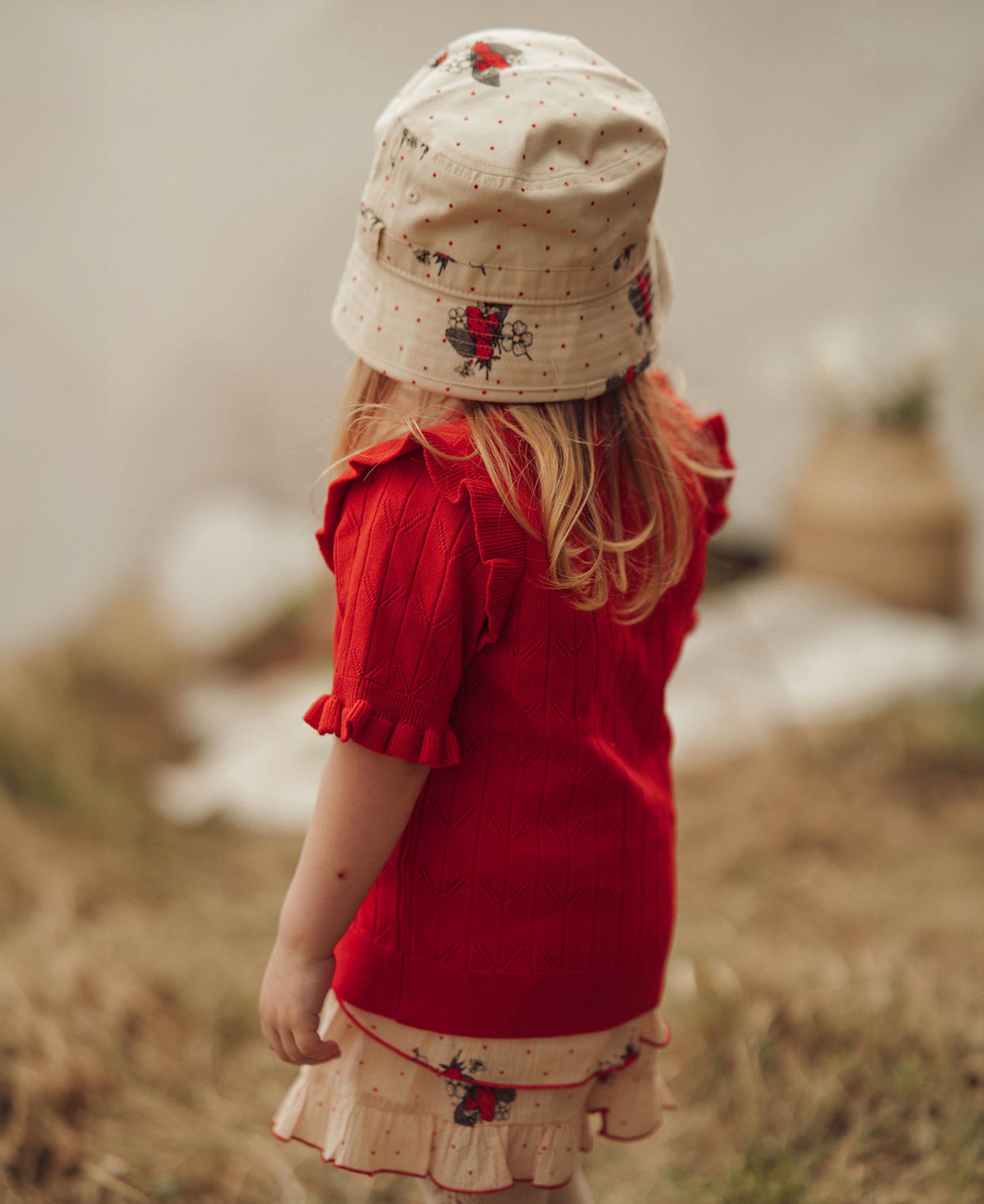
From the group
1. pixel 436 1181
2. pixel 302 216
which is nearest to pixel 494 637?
pixel 436 1181

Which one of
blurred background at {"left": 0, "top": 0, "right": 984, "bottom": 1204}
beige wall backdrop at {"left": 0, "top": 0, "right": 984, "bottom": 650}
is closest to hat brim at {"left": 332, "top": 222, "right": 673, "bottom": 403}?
blurred background at {"left": 0, "top": 0, "right": 984, "bottom": 1204}

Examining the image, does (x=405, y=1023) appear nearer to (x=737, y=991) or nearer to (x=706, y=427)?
(x=706, y=427)

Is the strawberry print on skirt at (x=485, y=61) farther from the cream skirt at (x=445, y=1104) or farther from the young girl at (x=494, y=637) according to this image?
the cream skirt at (x=445, y=1104)

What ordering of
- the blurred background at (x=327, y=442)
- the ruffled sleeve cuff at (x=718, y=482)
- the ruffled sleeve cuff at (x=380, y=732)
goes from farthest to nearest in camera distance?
1. the blurred background at (x=327, y=442)
2. the ruffled sleeve cuff at (x=718, y=482)
3. the ruffled sleeve cuff at (x=380, y=732)

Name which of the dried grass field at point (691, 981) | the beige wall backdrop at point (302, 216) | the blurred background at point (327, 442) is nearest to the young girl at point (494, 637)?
the dried grass field at point (691, 981)

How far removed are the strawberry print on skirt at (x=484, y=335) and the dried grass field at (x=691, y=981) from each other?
93 cm

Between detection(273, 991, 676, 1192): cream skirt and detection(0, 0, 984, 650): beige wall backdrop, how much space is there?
5.88ft

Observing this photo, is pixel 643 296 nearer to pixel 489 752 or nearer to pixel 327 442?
pixel 489 752

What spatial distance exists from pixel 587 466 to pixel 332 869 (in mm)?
302

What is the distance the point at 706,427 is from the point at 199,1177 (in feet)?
3.31

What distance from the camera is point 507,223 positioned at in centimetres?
65

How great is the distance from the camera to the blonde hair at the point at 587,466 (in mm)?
669

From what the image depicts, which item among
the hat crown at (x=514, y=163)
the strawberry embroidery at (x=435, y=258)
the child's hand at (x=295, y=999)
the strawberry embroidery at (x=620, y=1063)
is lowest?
the strawberry embroidery at (x=620, y=1063)

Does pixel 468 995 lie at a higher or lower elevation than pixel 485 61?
lower
